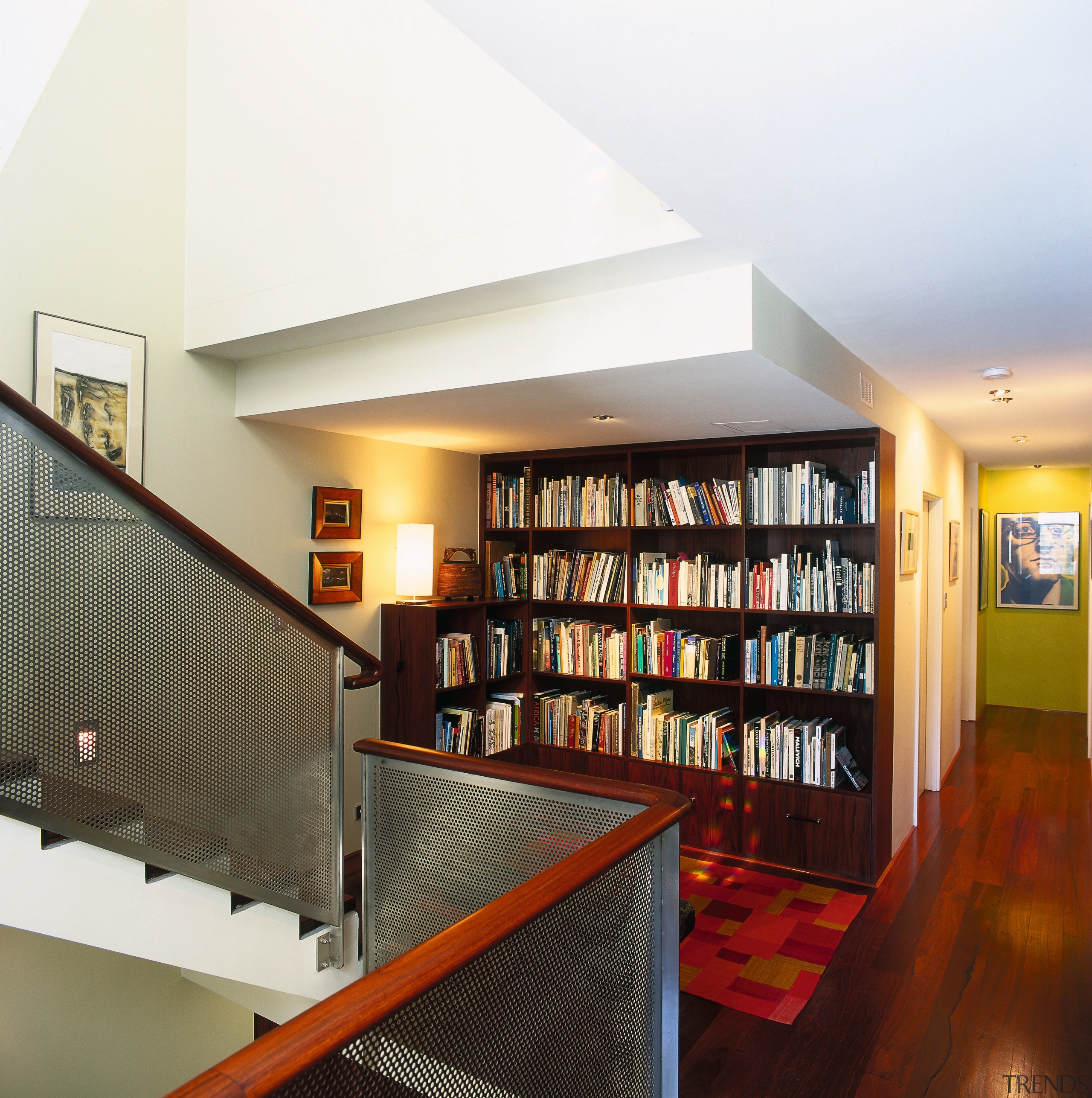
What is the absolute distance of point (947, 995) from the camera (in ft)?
9.62

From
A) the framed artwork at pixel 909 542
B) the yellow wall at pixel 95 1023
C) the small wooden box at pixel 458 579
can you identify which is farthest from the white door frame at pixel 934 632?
the yellow wall at pixel 95 1023

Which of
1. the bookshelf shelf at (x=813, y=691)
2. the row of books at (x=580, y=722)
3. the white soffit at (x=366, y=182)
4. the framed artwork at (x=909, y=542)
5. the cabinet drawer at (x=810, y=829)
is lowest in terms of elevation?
the cabinet drawer at (x=810, y=829)

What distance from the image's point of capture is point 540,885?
1317 millimetres

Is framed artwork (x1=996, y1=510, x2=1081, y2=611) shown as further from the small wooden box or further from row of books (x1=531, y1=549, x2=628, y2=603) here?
the small wooden box

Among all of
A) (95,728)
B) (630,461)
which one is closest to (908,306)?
(630,461)

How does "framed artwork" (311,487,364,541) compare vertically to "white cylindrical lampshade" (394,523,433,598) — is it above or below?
above

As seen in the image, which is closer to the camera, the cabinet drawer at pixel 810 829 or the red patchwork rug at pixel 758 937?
the red patchwork rug at pixel 758 937

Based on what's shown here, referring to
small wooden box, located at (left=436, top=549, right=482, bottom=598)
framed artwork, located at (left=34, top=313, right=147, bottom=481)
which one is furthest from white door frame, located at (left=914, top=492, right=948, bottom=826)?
framed artwork, located at (left=34, top=313, right=147, bottom=481)

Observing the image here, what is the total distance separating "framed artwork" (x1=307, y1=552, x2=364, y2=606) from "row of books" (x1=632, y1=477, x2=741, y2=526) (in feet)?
5.14

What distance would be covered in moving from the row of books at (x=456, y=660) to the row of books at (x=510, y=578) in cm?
48

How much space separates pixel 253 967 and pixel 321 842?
368 millimetres

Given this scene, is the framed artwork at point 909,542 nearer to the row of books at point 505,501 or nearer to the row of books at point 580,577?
the row of books at point 580,577

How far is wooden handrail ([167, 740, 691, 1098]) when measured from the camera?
2.78ft

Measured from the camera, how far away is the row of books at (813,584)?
3998 millimetres
